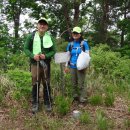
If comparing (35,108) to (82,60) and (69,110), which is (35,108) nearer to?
(69,110)

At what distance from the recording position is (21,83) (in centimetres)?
928

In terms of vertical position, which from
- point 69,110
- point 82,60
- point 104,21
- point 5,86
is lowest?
point 69,110

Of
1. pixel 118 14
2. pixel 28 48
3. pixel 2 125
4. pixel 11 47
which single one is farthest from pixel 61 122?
pixel 118 14

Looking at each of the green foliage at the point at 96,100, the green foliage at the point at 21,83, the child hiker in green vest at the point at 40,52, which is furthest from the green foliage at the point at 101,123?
the green foliage at the point at 21,83

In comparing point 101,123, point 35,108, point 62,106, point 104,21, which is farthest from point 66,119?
point 104,21

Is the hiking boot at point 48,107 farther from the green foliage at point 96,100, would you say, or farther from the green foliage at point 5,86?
the green foliage at point 5,86

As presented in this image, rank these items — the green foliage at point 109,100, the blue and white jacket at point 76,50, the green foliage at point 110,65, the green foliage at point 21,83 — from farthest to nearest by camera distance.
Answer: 1. the green foliage at point 110,65
2. the green foliage at point 21,83
3. the green foliage at point 109,100
4. the blue and white jacket at point 76,50

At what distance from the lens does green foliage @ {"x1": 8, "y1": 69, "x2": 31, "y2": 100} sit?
29.3 feet

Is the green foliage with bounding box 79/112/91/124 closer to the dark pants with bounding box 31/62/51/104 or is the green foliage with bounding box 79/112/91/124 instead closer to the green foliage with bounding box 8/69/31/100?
the dark pants with bounding box 31/62/51/104

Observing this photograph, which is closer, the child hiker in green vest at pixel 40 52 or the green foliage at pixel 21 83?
the child hiker in green vest at pixel 40 52

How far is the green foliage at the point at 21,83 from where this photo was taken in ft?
29.3

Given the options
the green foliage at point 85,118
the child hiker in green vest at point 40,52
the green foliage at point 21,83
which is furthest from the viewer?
the green foliage at point 21,83

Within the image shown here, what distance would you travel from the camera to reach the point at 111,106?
885cm

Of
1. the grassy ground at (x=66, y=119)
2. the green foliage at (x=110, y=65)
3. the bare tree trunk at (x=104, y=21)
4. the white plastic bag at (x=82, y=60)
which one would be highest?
the bare tree trunk at (x=104, y=21)
